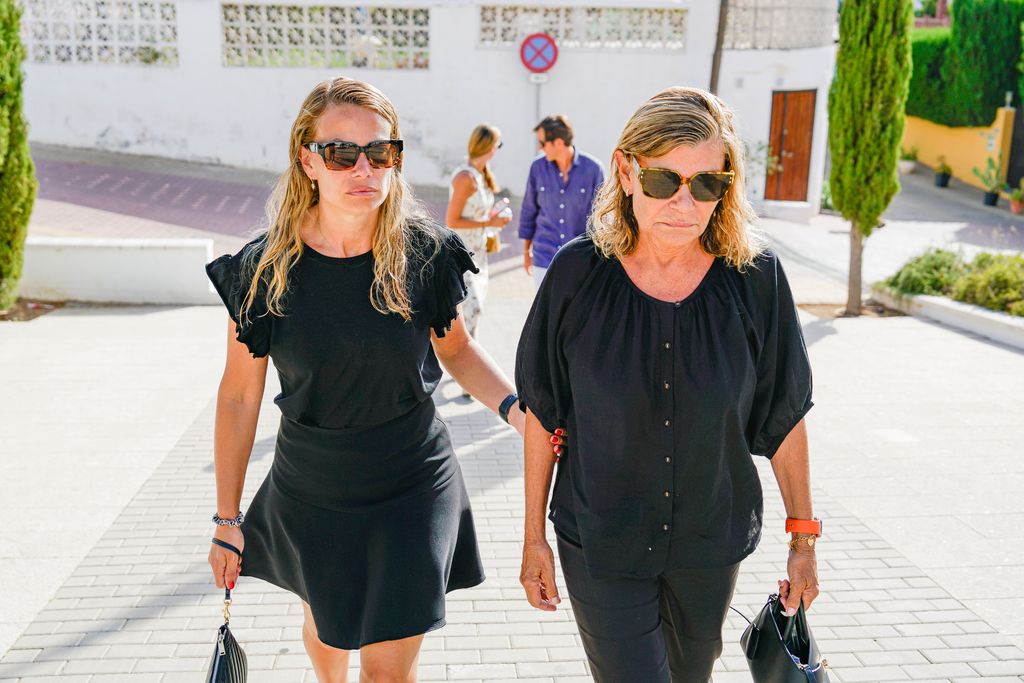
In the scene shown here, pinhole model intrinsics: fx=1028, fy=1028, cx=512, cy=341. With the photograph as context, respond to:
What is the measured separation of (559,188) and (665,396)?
4.85 meters

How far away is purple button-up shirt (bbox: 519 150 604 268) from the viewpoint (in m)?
6.95

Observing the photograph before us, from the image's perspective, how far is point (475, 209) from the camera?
6883mm

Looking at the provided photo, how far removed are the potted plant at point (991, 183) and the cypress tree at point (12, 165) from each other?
1984cm

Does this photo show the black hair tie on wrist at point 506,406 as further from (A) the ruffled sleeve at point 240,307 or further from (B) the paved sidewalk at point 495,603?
(B) the paved sidewalk at point 495,603

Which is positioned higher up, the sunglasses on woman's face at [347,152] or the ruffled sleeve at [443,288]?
the sunglasses on woman's face at [347,152]

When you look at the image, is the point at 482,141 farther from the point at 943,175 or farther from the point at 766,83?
the point at 943,175

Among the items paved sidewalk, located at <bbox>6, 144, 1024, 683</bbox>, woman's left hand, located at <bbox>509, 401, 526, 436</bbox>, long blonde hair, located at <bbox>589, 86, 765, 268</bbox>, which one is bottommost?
paved sidewalk, located at <bbox>6, 144, 1024, 683</bbox>

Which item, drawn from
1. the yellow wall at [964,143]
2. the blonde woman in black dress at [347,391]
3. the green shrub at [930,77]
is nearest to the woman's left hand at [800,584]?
the blonde woman in black dress at [347,391]

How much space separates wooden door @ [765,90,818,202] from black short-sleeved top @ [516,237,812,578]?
17404mm

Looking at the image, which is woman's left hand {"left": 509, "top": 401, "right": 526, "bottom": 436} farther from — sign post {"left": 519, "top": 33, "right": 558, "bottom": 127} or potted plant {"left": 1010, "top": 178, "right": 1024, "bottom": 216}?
potted plant {"left": 1010, "top": 178, "right": 1024, "bottom": 216}

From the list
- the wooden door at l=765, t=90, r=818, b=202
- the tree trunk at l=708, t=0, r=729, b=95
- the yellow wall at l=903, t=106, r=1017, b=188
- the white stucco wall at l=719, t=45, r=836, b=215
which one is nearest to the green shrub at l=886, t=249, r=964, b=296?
the tree trunk at l=708, t=0, r=729, b=95

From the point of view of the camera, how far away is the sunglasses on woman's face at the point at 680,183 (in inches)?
89.0

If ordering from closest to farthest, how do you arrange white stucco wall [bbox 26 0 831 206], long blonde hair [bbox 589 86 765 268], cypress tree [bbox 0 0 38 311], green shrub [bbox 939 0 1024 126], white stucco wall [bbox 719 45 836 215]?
long blonde hair [bbox 589 86 765 268], cypress tree [bbox 0 0 38 311], white stucco wall [bbox 26 0 831 206], white stucco wall [bbox 719 45 836 215], green shrub [bbox 939 0 1024 126]

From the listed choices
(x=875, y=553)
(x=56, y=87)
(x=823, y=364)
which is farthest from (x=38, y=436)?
(x=56, y=87)
